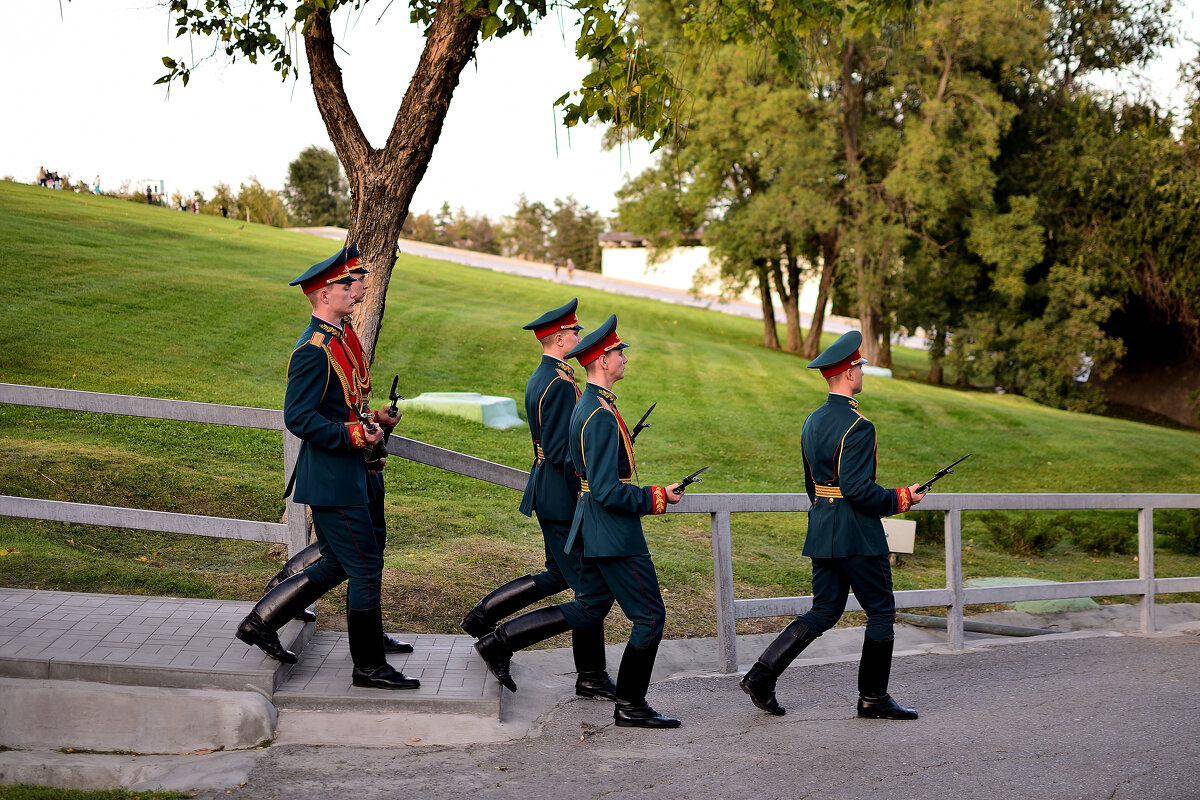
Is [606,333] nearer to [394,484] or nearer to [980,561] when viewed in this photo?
[394,484]

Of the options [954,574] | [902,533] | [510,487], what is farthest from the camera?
[902,533]

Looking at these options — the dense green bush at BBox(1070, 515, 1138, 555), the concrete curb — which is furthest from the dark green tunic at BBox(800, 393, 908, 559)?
the dense green bush at BBox(1070, 515, 1138, 555)

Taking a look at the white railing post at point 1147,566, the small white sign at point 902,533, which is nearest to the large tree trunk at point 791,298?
the small white sign at point 902,533

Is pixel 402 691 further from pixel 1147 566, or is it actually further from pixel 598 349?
pixel 1147 566

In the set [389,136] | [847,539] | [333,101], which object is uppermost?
[333,101]

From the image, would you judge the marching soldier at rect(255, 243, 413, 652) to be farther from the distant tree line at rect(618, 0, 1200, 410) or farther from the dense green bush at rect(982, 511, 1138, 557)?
the distant tree line at rect(618, 0, 1200, 410)

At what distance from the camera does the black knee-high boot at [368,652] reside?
5102 mm

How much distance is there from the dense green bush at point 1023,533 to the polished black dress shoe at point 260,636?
10316 millimetres

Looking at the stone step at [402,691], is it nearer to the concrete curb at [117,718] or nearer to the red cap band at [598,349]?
the concrete curb at [117,718]

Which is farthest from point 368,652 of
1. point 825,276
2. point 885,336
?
point 885,336

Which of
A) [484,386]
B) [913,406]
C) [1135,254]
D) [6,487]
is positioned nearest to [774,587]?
[6,487]

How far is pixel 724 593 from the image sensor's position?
21.2 feet

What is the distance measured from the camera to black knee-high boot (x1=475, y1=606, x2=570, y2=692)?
551cm

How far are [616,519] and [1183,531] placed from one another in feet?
37.5
